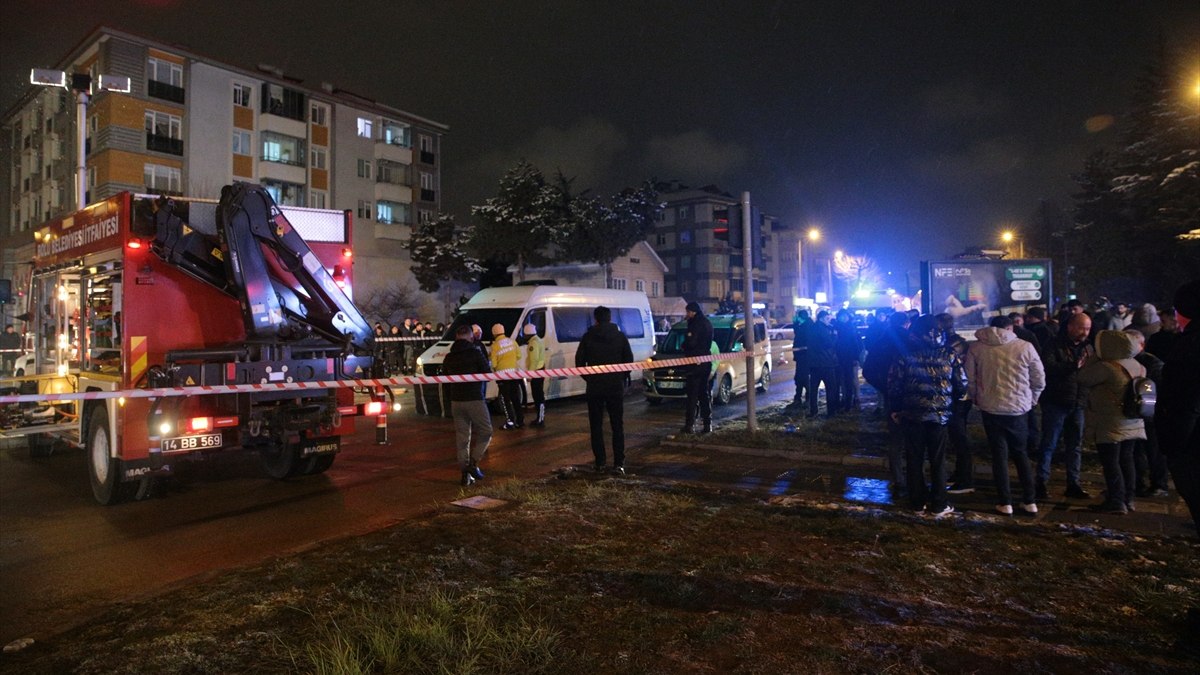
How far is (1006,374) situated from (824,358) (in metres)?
6.29

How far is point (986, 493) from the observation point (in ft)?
24.1

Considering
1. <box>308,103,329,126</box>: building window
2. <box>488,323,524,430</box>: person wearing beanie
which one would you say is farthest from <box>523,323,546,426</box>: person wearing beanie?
<box>308,103,329,126</box>: building window

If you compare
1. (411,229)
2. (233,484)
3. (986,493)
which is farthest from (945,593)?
(411,229)

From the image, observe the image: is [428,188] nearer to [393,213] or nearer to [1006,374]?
[393,213]

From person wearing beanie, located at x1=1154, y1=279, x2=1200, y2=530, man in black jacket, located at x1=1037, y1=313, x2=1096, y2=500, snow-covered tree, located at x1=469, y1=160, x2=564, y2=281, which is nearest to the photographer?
person wearing beanie, located at x1=1154, y1=279, x2=1200, y2=530

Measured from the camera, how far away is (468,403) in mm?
8320

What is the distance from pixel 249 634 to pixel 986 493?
6.75 metres

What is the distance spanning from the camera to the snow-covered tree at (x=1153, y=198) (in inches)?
1212

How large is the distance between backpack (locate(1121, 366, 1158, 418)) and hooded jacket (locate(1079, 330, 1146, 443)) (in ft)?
0.58

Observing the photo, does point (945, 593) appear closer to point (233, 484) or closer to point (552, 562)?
point (552, 562)

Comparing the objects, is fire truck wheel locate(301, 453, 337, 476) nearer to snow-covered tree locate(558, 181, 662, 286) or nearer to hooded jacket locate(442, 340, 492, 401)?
hooded jacket locate(442, 340, 492, 401)

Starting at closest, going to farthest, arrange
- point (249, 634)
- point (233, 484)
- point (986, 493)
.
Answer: point (249, 634)
point (986, 493)
point (233, 484)

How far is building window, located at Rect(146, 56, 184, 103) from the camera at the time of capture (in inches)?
1453

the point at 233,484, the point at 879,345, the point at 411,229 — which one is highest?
the point at 411,229
